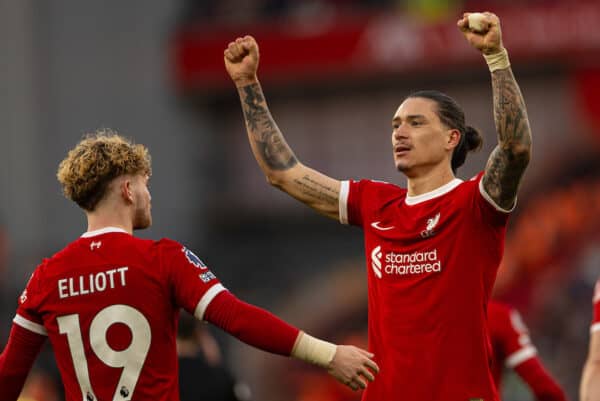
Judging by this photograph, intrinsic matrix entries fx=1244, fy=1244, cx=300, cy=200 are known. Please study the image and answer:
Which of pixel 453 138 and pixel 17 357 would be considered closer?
pixel 17 357

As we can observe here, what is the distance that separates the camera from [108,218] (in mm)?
5398

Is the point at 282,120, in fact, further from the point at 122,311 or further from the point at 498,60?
the point at 122,311

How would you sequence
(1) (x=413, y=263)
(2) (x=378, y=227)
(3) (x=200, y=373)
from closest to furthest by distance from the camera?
(1) (x=413, y=263) < (2) (x=378, y=227) < (3) (x=200, y=373)

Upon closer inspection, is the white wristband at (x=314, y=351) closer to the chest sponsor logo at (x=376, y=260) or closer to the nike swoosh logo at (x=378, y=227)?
the chest sponsor logo at (x=376, y=260)

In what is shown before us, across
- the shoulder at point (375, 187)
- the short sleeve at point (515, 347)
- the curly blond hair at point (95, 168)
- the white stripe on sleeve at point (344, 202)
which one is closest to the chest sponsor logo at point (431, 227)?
the shoulder at point (375, 187)

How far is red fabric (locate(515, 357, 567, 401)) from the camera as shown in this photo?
756cm

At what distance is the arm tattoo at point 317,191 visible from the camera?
616 centimetres

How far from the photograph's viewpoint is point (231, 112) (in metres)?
21.3

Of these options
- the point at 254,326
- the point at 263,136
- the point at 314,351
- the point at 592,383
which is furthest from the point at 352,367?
the point at 263,136

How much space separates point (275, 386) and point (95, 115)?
644 cm

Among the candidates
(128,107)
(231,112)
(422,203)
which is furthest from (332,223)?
(422,203)

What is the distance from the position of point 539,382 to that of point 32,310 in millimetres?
3565

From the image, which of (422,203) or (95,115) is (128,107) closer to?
(95,115)

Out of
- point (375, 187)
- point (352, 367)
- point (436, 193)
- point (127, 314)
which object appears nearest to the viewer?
point (352, 367)
